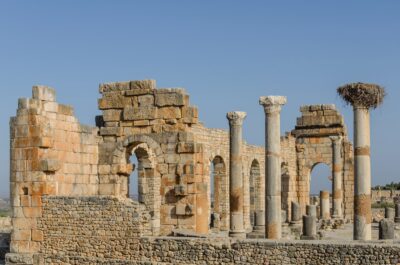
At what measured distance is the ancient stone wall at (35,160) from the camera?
18.0 meters

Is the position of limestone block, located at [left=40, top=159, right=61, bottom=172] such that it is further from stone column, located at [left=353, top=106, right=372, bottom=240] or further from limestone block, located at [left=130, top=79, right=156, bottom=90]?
stone column, located at [left=353, top=106, right=372, bottom=240]

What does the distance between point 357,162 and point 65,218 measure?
7.47 m

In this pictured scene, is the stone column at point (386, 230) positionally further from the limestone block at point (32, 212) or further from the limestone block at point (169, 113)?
the limestone block at point (32, 212)

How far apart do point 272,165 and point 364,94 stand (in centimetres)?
370

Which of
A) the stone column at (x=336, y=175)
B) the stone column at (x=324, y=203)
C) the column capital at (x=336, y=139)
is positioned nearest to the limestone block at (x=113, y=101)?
the stone column at (x=336, y=175)

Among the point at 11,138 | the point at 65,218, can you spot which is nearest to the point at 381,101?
the point at 65,218

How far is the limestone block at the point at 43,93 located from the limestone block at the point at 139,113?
7.21 ft

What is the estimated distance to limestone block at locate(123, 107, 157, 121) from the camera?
19.3 metres

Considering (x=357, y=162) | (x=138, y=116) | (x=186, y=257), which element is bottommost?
(x=186, y=257)

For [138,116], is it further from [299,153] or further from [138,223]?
[299,153]

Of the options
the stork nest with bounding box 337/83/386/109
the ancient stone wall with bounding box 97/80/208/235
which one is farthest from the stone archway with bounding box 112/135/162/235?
the stork nest with bounding box 337/83/386/109

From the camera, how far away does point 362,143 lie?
16281 millimetres

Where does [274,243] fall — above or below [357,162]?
below

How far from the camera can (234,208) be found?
68.4ft
